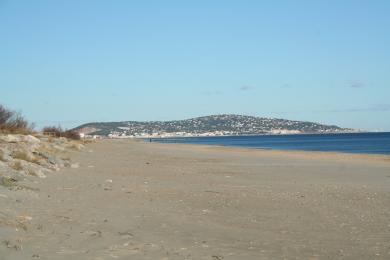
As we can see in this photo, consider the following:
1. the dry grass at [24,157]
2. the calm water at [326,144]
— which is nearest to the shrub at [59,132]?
the calm water at [326,144]

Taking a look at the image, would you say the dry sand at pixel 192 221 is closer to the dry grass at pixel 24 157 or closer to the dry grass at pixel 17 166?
the dry grass at pixel 17 166

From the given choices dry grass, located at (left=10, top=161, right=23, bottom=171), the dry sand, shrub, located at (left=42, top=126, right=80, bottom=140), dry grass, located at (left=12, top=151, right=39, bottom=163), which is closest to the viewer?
the dry sand

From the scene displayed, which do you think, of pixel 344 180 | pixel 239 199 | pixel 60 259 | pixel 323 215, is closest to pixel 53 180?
pixel 239 199

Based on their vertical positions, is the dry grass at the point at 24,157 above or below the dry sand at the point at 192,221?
above

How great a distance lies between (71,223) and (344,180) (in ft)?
41.1

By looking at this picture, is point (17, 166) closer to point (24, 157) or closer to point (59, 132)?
point (24, 157)

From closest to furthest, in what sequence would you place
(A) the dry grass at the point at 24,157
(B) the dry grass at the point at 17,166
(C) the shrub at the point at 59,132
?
(B) the dry grass at the point at 17,166 → (A) the dry grass at the point at 24,157 → (C) the shrub at the point at 59,132

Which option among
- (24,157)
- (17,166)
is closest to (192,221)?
(17,166)

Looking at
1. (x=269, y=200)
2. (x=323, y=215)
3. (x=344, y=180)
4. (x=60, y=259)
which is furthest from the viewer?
(x=344, y=180)

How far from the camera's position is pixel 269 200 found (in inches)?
489

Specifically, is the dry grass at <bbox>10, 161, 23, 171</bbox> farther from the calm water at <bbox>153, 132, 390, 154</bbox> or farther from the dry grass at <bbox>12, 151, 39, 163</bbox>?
the calm water at <bbox>153, 132, 390, 154</bbox>

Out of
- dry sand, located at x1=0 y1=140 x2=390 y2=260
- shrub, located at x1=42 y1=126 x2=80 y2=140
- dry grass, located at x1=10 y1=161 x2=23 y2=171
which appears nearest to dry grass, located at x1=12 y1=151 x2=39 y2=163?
dry grass, located at x1=10 y1=161 x2=23 y2=171

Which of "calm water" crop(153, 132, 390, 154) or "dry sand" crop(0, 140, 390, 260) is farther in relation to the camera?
"calm water" crop(153, 132, 390, 154)

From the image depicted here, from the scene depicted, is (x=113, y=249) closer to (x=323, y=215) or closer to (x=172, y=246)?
(x=172, y=246)
